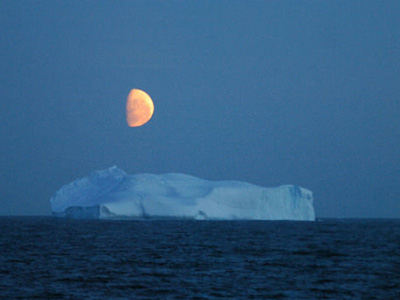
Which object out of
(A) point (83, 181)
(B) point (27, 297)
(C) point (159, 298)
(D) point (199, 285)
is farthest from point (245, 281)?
(A) point (83, 181)

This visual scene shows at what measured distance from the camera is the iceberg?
54.4 meters

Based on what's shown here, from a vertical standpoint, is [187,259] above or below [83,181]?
below

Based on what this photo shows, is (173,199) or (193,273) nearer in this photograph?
(193,273)

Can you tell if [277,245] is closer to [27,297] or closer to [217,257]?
[217,257]

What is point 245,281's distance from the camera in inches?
665

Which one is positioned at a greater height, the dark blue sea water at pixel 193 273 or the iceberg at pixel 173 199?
the iceberg at pixel 173 199

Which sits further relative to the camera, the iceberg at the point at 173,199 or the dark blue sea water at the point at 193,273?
the iceberg at the point at 173,199

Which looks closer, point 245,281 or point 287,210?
point 245,281

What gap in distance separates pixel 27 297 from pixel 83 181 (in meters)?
46.7

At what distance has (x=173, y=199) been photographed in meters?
55.4

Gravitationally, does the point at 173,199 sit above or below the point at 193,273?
above

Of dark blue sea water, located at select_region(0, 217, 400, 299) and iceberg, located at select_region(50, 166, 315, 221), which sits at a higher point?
iceberg, located at select_region(50, 166, 315, 221)

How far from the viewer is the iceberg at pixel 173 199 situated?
5444 centimetres

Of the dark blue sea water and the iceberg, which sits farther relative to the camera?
the iceberg
